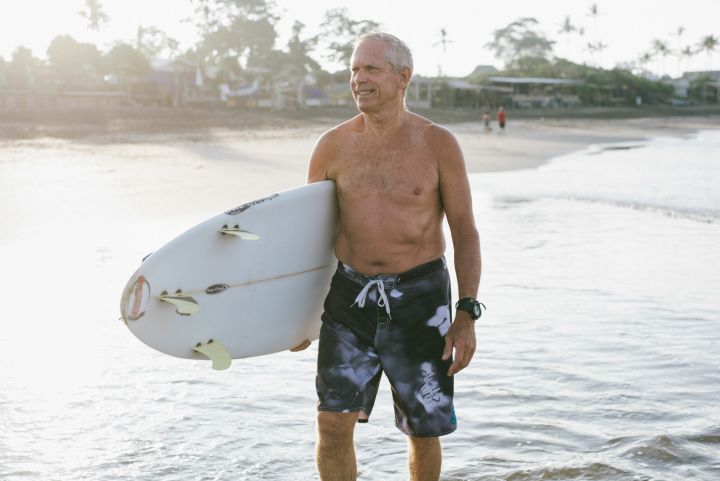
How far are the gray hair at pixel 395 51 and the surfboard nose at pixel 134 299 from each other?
1.03 meters

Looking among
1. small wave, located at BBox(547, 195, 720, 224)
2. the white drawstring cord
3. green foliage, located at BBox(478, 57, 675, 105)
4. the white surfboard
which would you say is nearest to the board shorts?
the white drawstring cord

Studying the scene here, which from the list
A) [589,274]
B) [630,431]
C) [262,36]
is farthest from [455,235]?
[262,36]

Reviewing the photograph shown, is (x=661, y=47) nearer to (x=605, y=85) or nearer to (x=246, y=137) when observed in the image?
(x=605, y=85)

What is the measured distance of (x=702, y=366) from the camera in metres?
5.05

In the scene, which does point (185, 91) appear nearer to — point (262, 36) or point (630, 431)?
point (262, 36)

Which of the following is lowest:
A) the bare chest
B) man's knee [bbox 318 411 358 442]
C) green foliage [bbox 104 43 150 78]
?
man's knee [bbox 318 411 358 442]

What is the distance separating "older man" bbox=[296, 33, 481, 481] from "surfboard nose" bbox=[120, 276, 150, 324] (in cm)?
61

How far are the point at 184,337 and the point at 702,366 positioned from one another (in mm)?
3128

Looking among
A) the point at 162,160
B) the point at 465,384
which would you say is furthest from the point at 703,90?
the point at 465,384

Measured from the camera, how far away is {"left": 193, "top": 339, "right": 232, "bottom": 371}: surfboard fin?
3.13 m

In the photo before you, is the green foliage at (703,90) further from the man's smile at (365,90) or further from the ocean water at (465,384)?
the man's smile at (365,90)

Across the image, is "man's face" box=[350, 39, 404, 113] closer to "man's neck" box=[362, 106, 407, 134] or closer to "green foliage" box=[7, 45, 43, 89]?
"man's neck" box=[362, 106, 407, 134]

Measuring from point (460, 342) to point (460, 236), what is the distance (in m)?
0.33

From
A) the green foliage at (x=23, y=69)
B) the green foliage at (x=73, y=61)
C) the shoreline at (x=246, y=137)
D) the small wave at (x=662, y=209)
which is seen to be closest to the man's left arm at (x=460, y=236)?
the small wave at (x=662, y=209)
